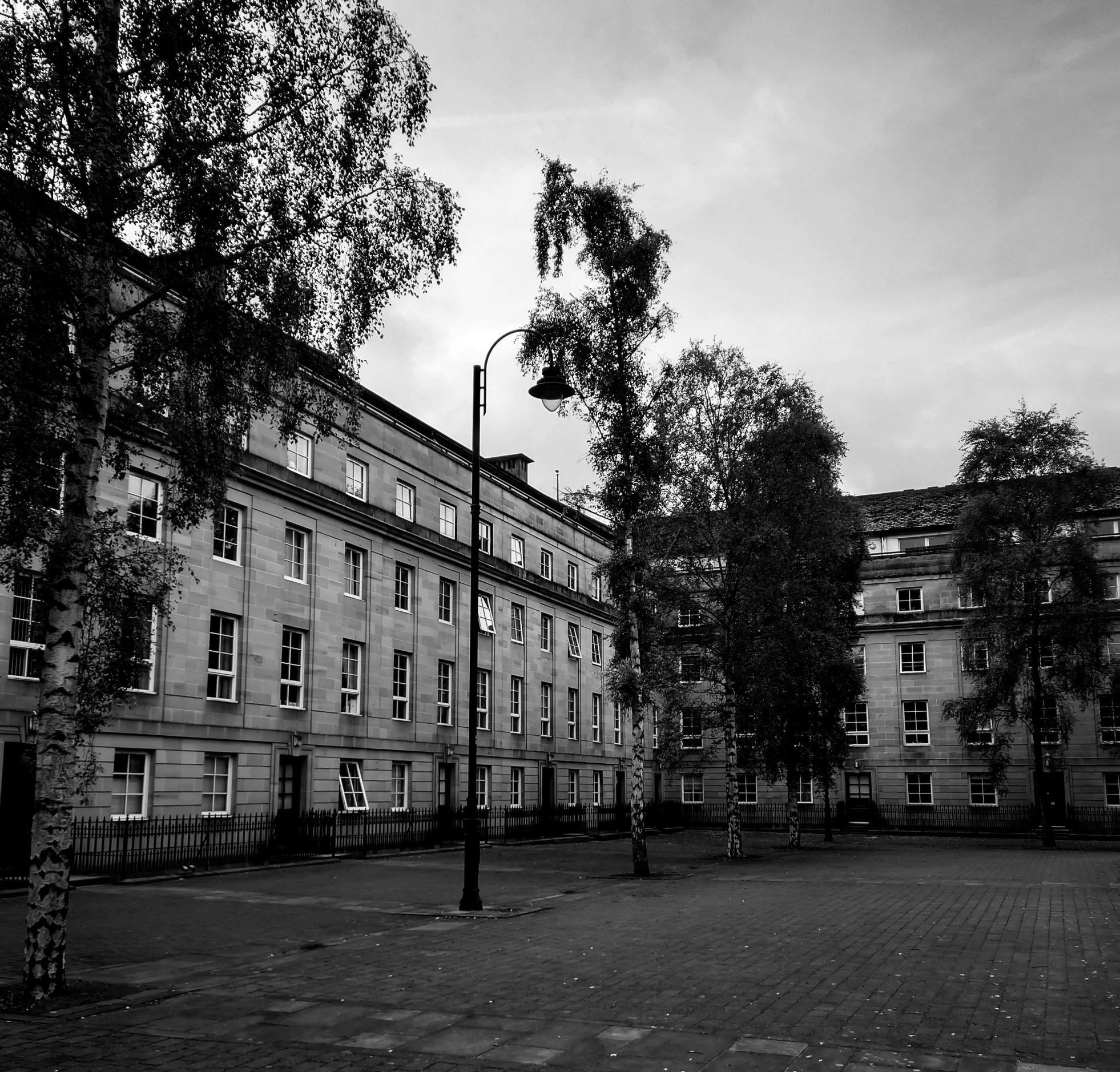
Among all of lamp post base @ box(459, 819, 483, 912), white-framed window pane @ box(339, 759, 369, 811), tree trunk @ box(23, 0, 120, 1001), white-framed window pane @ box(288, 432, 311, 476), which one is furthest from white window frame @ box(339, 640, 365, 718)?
tree trunk @ box(23, 0, 120, 1001)

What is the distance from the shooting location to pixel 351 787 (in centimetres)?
3331

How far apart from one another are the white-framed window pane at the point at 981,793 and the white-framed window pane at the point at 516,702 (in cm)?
2505

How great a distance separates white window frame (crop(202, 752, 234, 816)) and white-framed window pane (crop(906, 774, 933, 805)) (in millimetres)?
39654

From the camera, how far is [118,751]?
24.6 meters

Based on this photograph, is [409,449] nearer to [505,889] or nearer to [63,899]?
[505,889]

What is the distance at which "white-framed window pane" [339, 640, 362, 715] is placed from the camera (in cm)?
3365

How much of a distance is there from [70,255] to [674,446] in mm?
20633

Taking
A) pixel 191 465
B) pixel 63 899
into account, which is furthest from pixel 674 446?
pixel 63 899

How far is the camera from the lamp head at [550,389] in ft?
63.4

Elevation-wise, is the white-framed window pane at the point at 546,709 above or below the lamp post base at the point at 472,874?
above

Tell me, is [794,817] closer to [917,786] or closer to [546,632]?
[546,632]

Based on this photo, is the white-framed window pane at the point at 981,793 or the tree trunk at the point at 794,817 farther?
the white-framed window pane at the point at 981,793

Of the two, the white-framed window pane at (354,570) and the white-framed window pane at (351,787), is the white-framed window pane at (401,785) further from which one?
the white-framed window pane at (354,570)

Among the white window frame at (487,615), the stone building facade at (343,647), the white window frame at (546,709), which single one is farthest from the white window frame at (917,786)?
the white window frame at (487,615)
